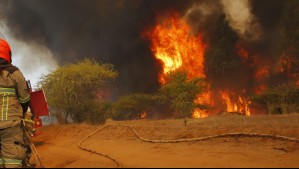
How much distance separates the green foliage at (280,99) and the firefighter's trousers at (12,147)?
491 inches

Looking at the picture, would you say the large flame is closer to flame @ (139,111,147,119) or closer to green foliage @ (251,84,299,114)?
green foliage @ (251,84,299,114)

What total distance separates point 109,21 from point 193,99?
1490 centimetres

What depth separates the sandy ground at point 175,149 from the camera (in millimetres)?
5910

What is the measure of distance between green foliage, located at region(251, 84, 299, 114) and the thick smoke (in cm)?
575

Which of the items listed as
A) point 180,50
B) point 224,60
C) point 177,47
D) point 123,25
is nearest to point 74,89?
point 180,50

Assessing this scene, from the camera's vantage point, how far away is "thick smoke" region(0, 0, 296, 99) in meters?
25.5

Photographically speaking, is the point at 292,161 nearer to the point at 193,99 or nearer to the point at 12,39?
the point at 193,99

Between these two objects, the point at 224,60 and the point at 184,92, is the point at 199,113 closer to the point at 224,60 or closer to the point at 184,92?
the point at 184,92

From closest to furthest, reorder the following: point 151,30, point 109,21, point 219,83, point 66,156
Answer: point 66,156 → point 219,83 → point 151,30 → point 109,21

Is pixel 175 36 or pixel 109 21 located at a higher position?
pixel 109 21

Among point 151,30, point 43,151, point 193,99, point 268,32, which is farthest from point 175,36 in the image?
point 43,151

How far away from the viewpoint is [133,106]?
21.6 meters

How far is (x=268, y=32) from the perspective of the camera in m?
25.1

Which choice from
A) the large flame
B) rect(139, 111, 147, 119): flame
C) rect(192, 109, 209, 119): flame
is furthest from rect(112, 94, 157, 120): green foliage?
rect(192, 109, 209, 119): flame
